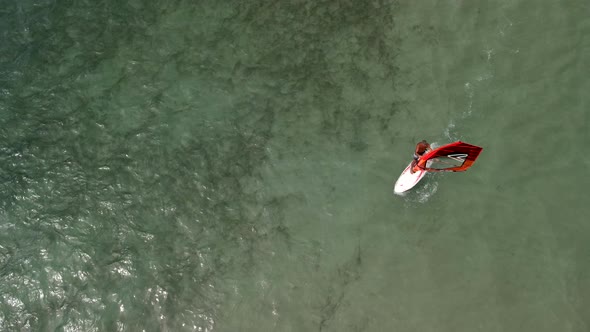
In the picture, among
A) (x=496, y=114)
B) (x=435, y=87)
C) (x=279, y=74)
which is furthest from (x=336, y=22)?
(x=496, y=114)

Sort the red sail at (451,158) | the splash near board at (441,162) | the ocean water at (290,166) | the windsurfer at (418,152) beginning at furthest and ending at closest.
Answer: the windsurfer at (418,152) < the ocean water at (290,166) < the splash near board at (441,162) < the red sail at (451,158)

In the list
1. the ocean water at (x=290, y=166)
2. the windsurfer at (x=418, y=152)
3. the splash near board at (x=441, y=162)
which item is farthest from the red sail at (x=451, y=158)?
the ocean water at (x=290, y=166)

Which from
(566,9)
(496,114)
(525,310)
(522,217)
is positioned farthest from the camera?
(566,9)

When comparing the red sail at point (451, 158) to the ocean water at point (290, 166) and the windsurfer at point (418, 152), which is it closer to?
the windsurfer at point (418, 152)

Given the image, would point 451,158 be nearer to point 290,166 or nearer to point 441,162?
point 441,162

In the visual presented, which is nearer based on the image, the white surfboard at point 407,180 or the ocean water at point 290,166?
the ocean water at point 290,166

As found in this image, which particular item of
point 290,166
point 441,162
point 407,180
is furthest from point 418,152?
point 290,166

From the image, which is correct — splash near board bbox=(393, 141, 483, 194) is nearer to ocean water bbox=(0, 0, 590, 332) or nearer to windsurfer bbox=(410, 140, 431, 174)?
windsurfer bbox=(410, 140, 431, 174)

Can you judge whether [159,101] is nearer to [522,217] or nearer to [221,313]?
[221,313]
